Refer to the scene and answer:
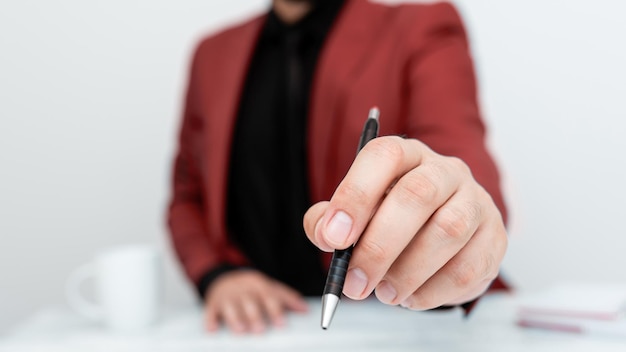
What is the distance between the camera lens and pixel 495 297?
33.8 inches

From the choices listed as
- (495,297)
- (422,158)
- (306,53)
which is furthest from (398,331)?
(306,53)

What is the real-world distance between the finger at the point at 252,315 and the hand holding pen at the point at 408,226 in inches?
14.2

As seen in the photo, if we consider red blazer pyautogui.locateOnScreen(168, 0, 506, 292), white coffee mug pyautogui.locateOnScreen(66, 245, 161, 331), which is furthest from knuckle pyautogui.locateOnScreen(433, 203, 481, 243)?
white coffee mug pyautogui.locateOnScreen(66, 245, 161, 331)

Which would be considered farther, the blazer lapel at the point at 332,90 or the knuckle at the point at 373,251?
the blazer lapel at the point at 332,90

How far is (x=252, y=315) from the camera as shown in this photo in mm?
774

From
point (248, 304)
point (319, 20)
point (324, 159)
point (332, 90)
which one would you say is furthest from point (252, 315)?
point (319, 20)

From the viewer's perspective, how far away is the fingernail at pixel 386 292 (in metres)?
0.43

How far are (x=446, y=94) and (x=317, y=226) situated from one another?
492mm

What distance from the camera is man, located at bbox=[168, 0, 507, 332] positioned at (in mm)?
413

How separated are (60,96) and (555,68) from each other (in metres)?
1.37

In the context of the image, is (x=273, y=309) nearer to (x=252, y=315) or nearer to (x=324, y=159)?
(x=252, y=315)

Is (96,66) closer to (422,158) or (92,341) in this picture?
(92,341)

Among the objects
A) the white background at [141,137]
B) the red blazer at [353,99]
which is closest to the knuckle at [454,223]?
the red blazer at [353,99]

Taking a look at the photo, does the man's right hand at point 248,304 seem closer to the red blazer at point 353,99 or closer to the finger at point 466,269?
the red blazer at point 353,99
